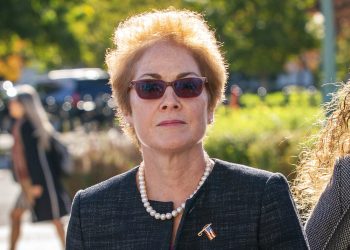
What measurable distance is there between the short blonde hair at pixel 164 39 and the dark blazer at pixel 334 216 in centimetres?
49

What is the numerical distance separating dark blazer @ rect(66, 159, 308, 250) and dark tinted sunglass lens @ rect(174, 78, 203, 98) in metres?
0.26

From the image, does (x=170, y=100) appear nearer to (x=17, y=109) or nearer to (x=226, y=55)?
(x=17, y=109)

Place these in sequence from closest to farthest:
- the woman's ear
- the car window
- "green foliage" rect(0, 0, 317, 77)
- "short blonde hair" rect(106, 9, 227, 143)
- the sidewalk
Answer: "short blonde hair" rect(106, 9, 227, 143), the woman's ear, the sidewalk, "green foliage" rect(0, 0, 317, 77), the car window

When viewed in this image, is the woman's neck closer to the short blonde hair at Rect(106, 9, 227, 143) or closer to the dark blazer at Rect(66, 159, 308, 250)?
the dark blazer at Rect(66, 159, 308, 250)

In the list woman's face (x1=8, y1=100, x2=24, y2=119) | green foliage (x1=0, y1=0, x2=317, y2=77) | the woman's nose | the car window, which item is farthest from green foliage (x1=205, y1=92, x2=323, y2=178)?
the car window

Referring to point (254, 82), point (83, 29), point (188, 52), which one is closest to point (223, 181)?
point (188, 52)

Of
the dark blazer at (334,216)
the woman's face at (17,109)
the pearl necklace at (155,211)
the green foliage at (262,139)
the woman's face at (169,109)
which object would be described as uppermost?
the woman's face at (17,109)

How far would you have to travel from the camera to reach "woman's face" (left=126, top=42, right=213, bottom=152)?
3.37m

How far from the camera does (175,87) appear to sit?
339cm

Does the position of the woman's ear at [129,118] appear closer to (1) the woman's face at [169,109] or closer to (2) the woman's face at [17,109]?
(1) the woman's face at [169,109]

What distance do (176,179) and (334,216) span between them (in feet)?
1.83

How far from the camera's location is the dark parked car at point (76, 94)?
37375 mm

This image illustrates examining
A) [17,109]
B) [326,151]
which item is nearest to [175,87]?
[326,151]

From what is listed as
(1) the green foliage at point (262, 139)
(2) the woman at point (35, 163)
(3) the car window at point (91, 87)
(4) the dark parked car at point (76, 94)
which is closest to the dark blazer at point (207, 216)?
(1) the green foliage at point (262, 139)
